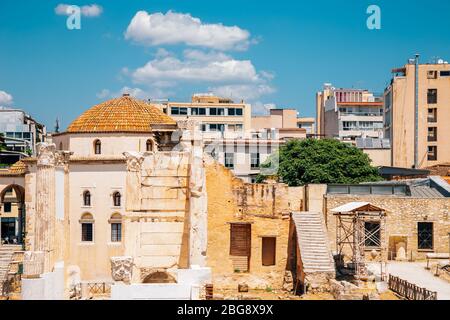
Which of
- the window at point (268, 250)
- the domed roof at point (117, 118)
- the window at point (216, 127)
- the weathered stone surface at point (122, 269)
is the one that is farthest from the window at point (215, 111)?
the weathered stone surface at point (122, 269)

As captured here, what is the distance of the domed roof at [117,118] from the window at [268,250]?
384 inches

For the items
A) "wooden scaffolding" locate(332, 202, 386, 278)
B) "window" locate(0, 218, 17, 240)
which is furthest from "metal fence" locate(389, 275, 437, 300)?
"window" locate(0, 218, 17, 240)

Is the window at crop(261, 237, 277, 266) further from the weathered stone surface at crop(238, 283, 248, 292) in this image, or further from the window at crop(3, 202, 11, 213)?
the window at crop(3, 202, 11, 213)

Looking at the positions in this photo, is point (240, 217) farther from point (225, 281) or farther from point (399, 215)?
point (399, 215)

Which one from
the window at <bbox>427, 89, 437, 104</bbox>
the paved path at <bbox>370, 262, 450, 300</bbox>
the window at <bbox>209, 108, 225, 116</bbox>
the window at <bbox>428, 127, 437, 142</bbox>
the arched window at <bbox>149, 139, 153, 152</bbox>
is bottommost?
the paved path at <bbox>370, 262, 450, 300</bbox>

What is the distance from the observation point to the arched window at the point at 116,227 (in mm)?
38875

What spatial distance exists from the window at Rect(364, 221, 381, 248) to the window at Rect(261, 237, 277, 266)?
4377 millimetres

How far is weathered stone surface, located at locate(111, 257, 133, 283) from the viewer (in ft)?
85.1

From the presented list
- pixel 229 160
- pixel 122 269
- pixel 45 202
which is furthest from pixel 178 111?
pixel 122 269

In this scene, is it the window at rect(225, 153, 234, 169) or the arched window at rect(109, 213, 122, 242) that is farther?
the window at rect(225, 153, 234, 169)

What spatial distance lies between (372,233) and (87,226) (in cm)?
1470

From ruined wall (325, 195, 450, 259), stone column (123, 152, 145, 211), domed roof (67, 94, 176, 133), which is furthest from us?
domed roof (67, 94, 176, 133)

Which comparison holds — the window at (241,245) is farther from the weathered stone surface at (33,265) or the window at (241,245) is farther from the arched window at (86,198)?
the weathered stone surface at (33,265)
